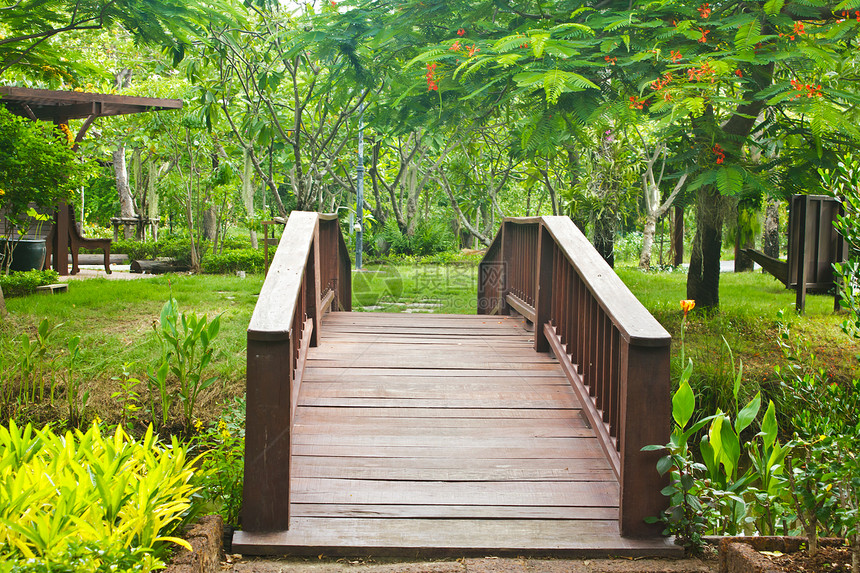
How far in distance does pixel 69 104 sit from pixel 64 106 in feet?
0.94

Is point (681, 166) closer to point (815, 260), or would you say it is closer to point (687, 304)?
point (815, 260)

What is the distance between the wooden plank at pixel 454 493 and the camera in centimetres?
295

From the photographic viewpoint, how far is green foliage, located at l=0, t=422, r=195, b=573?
1.95m

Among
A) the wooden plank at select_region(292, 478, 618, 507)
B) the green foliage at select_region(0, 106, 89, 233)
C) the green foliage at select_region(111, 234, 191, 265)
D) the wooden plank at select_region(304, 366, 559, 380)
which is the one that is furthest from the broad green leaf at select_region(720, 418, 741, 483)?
the green foliage at select_region(111, 234, 191, 265)

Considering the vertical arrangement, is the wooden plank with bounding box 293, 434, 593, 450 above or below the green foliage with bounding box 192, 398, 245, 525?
above

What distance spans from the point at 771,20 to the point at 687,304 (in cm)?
237

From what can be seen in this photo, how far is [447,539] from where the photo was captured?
2686mm

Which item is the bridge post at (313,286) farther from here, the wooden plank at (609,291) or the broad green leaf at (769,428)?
the broad green leaf at (769,428)

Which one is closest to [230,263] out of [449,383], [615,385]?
[449,383]

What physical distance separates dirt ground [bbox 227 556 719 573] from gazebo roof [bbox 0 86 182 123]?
10336 mm

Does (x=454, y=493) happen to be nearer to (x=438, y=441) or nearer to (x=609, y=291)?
(x=438, y=441)

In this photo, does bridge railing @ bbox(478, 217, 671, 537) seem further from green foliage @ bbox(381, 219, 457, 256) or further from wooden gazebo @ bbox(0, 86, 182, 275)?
green foliage @ bbox(381, 219, 457, 256)

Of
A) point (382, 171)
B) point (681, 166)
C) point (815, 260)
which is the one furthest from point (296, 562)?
point (382, 171)

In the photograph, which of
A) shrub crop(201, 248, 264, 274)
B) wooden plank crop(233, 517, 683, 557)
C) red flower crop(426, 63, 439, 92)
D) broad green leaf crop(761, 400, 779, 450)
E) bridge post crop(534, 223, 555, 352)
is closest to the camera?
wooden plank crop(233, 517, 683, 557)
